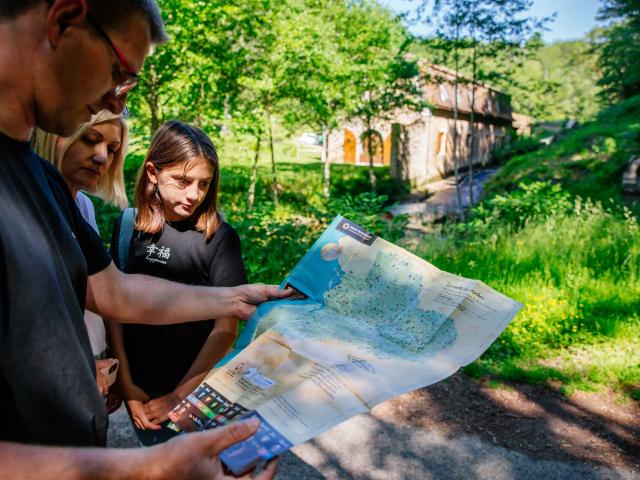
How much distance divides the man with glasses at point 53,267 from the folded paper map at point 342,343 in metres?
0.16

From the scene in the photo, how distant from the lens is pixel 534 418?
158 inches

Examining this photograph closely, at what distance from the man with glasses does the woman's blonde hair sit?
91 cm

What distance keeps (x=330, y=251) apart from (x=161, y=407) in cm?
100

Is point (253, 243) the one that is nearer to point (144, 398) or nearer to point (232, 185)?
point (144, 398)

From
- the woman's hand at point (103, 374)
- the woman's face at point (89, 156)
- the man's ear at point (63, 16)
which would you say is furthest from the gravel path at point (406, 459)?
the man's ear at point (63, 16)

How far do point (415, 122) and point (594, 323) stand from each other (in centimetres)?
2206

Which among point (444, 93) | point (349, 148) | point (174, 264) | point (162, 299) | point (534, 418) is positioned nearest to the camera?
point (162, 299)

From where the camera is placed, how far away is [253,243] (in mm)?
6328

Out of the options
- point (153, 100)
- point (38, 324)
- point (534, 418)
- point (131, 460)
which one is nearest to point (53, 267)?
point (38, 324)

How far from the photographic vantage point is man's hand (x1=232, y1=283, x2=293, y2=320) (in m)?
1.95

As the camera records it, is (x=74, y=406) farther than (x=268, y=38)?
No

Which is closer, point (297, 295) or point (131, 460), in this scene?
point (131, 460)

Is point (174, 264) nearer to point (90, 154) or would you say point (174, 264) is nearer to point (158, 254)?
point (158, 254)

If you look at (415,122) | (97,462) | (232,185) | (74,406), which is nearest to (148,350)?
(74,406)
